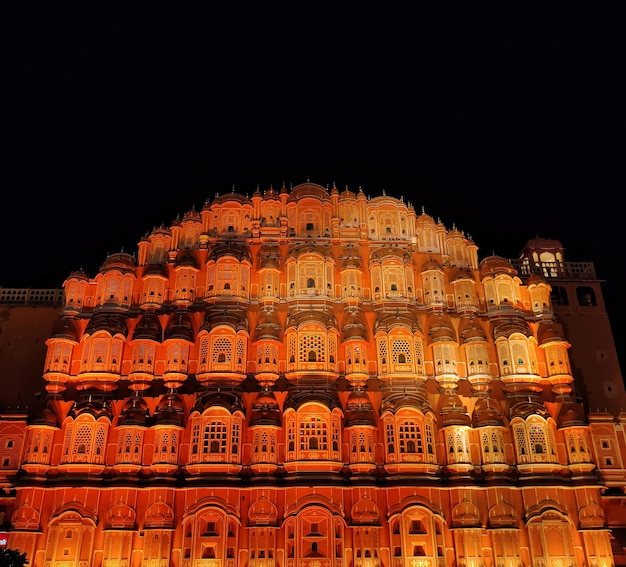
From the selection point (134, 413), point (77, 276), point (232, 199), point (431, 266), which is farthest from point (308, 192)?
point (134, 413)

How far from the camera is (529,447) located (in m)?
32.8

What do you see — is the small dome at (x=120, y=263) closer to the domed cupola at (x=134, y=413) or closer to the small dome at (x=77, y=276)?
A: the small dome at (x=77, y=276)

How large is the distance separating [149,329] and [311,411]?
9477 millimetres

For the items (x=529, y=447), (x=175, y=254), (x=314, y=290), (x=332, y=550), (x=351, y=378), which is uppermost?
(x=175, y=254)

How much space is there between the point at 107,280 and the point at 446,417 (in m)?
19.3

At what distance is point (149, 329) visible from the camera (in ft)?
115

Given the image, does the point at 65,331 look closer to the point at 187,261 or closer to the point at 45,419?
the point at 45,419

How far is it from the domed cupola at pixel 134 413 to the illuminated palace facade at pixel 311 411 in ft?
0.39

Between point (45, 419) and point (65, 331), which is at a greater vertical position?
point (65, 331)

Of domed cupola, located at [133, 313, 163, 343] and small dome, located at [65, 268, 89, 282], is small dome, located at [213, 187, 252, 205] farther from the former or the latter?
small dome, located at [65, 268, 89, 282]

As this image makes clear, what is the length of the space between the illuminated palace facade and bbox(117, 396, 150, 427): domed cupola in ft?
0.39

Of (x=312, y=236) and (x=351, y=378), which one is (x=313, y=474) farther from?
(x=312, y=236)

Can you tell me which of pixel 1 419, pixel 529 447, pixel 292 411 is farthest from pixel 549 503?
pixel 1 419

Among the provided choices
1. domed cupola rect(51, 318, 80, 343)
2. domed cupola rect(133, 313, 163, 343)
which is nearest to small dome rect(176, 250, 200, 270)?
domed cupola rect(133, 313, 163, 343)
